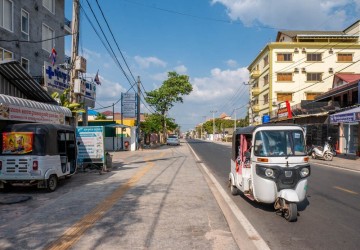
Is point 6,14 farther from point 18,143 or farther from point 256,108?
point 256,108

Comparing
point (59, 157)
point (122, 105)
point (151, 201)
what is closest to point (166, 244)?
point (151, 201)

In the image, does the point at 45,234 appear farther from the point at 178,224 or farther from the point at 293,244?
the point at 293,244

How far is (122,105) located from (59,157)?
3079cm

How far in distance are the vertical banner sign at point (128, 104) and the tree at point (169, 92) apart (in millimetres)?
26777

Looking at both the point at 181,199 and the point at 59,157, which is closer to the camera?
the point at 181,199

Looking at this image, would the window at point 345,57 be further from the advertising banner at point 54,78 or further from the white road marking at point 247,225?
the white road marking at point 247,225

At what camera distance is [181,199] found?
1015 centimetres

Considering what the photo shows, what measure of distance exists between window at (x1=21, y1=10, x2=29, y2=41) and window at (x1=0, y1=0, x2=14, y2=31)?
4.44 ft

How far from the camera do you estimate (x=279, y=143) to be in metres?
8.52

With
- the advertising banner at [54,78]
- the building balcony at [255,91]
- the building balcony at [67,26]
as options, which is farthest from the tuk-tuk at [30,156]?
the building balcony at [255,91]

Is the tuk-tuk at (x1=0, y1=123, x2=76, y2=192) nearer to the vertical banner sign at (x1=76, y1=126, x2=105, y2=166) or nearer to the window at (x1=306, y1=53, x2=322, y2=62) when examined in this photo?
the vertical banner sign at (x1=76, y1=126, x2=105, y2=166)

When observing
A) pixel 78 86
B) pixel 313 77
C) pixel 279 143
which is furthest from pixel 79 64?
pixel 313 77

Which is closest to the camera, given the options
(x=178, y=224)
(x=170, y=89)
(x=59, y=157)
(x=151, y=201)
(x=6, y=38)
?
(x=178, y=224)

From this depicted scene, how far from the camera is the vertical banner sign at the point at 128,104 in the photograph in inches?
1688
